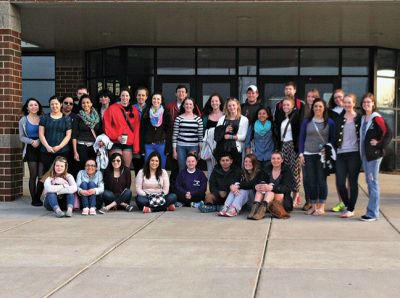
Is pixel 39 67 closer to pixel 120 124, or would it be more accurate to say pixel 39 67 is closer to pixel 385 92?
pixel 120 124

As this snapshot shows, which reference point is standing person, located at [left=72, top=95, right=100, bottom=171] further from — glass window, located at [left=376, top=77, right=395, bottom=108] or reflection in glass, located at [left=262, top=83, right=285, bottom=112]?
glass window, located at [left=376, top=77, right=395, bottom=108]

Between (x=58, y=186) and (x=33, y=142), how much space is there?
1140 mm

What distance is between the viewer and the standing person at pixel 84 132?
8789mm

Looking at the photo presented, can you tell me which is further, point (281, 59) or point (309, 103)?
point (281, 59)

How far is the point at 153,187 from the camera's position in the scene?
837cm

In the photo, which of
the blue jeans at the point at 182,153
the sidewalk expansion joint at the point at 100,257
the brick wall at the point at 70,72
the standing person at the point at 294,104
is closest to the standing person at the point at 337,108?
the standing person at the point at 294,104

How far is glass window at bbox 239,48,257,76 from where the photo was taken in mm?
14680

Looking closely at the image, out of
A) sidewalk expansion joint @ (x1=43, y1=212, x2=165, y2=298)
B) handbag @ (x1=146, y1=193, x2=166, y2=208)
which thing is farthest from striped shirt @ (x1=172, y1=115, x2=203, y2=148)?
sidewalk expansion joint @ (x1=43, y1=212, x2=165, y2=298)

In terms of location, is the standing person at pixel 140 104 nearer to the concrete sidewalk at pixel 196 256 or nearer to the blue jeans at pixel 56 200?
Answer: the concrete sidewalk at pixel 196 256

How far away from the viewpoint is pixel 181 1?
9016mm

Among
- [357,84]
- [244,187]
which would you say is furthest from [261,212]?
[357,84]

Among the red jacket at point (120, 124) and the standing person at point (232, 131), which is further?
the red jacket at point (120, 124)

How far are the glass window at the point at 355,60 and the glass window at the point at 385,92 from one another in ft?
1.84

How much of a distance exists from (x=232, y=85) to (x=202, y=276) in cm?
1035
